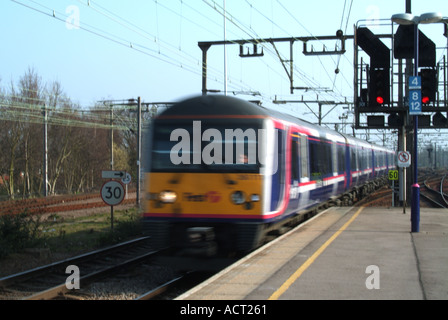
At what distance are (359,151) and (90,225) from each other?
13.1m

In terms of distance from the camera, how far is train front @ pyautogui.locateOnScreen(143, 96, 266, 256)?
864cm

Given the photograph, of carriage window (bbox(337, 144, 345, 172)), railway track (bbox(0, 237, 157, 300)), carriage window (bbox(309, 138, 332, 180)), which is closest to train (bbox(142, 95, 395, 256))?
railway track (bbox(0, 237, 157, 300))

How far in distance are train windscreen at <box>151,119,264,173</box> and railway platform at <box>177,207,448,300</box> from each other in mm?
1616

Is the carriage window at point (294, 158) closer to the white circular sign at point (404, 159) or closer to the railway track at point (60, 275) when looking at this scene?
the railway track at point (60, 275)

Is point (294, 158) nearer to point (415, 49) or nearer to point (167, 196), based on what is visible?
point (167, 196)

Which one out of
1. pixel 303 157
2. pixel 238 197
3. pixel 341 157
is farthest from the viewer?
pixel 341 157

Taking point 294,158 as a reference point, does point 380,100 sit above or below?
above

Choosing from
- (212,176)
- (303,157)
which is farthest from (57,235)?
(212,176)

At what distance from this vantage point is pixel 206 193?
344 inches

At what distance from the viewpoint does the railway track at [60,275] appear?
8211 millimetres

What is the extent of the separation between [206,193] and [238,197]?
551 millimetres

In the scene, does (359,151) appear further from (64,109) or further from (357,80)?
(64,109)

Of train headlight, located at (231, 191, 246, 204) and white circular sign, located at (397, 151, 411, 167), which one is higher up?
white circular sign, located at (397, 151, 411, 167)

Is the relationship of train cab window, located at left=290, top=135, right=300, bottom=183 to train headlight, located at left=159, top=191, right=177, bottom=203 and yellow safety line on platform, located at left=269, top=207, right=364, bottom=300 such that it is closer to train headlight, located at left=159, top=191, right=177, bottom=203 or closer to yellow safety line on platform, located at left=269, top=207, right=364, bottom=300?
yellow safety line on platform, located at left=269, top=207, right=364, bottom=300
